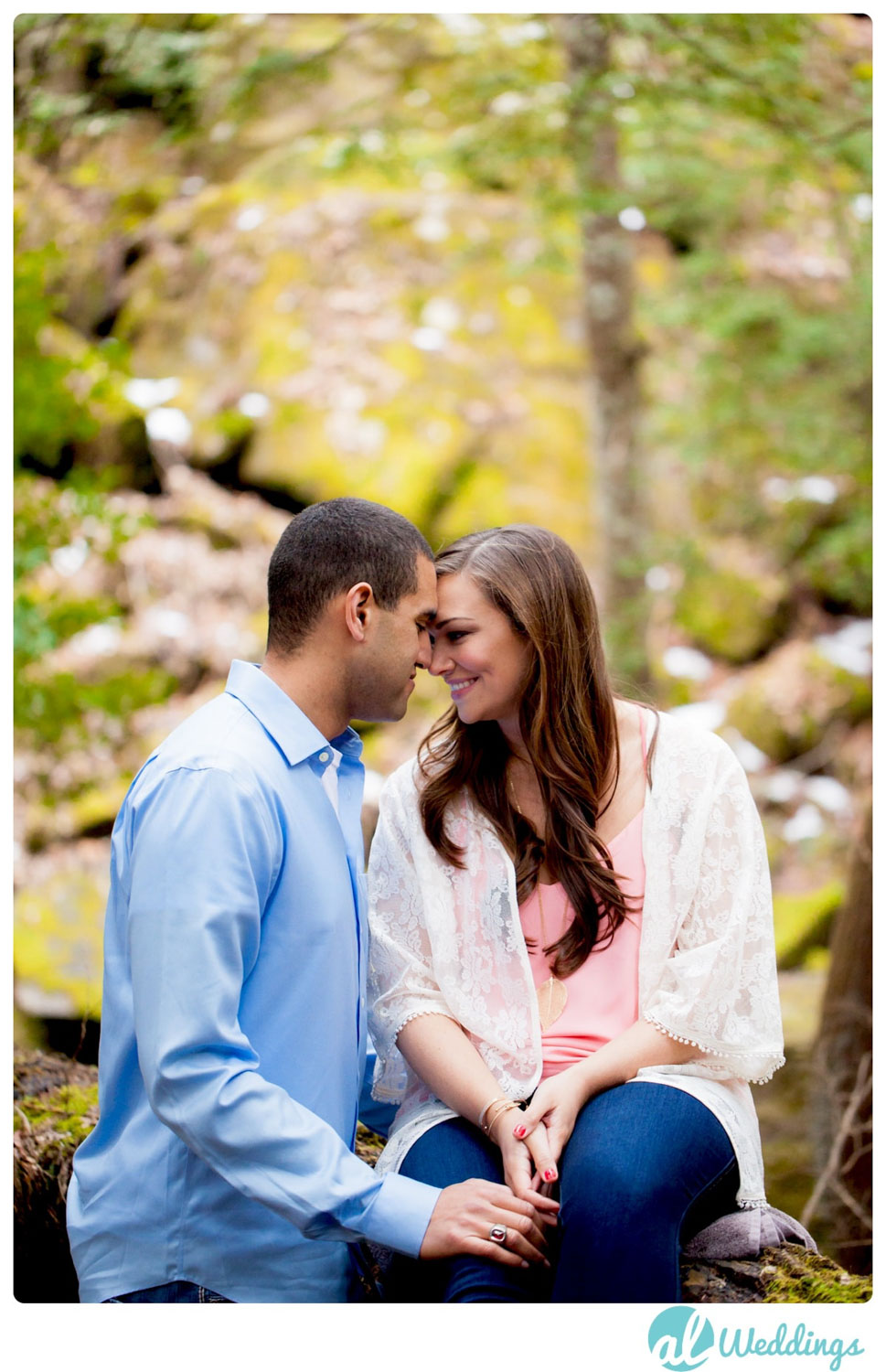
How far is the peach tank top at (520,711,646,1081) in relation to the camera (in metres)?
1.88

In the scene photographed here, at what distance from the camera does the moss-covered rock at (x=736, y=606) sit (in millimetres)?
6879

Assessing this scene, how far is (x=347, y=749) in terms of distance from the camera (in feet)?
6.17

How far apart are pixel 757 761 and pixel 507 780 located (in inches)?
182

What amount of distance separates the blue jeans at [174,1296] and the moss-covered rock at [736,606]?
5645 mm

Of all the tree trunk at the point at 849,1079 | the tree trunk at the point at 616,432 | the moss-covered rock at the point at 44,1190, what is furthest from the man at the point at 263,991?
the tree trunk at the point at 616,432

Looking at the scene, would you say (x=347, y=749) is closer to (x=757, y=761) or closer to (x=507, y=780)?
(x=507, y=780)

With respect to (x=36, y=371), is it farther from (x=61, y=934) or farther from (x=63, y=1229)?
(x=63, y=1229)

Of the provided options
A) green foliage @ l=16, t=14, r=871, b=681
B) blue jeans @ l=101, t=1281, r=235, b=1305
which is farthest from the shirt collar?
green foliage @ l=16, t=14, r=871, b=681

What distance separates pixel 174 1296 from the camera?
1.58m

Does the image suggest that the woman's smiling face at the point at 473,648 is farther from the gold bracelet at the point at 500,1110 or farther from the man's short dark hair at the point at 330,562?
the gold bracelet at the point at 500,1110

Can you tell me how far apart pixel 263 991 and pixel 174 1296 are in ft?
1.45
